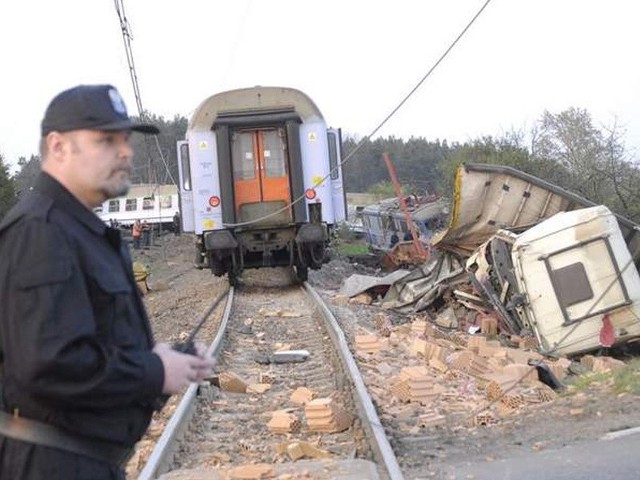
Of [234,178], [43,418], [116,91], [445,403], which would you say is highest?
[234,178]

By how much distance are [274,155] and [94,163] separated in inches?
661

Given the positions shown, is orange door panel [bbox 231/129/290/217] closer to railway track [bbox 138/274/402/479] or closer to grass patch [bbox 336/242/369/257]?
railway track [bbox 138/274/402/479]

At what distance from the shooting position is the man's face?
2.66 meters

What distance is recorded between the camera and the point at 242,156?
19344mm

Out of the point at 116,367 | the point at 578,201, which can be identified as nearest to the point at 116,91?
the point at 116,367

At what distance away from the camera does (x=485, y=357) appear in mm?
11227

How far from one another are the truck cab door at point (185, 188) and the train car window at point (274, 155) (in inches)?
60.4

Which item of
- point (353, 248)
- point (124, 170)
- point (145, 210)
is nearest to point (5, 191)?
point (353, 248)

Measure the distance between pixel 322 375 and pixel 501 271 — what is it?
4.49m

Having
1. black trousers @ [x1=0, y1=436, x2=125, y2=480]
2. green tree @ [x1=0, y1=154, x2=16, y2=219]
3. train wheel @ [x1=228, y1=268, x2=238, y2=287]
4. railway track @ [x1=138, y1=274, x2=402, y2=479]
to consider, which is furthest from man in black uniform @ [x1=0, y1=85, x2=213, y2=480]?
green tree @ [x1=0, y1=154, x2=16, y2=219]

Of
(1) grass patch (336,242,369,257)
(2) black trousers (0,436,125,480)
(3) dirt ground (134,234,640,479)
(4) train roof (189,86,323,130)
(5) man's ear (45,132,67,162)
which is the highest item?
(4) train roof (189,86,323,130)

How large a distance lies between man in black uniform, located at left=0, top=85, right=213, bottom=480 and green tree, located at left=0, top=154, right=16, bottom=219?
36975mm

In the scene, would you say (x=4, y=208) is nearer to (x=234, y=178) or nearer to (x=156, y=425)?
(x=234, y=178)

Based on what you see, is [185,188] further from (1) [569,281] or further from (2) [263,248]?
(1) [569,281]
